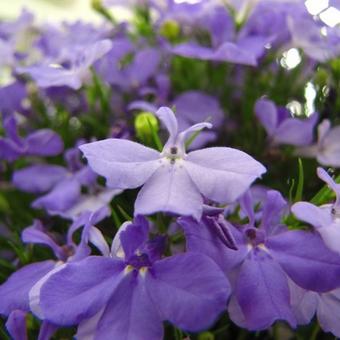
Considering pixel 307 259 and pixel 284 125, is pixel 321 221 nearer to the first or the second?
pixel 307 259

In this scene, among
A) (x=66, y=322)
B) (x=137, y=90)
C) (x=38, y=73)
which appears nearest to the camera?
(x=66, y=322)

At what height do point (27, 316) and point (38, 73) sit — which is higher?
point (38, 73)

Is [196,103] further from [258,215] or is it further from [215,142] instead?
[258,215]

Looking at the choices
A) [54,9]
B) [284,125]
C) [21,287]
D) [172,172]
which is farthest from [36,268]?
[54,9]

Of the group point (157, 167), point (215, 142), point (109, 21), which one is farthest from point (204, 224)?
point (109, 21)

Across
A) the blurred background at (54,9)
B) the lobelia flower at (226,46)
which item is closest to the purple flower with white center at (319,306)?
the lobelia flower at (226,46)

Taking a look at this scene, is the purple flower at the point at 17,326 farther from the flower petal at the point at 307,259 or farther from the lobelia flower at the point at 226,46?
the lobelia flower at the point at 226,46

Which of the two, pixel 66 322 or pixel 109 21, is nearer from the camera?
pixel 66 322
